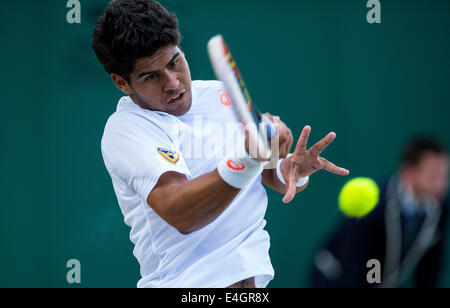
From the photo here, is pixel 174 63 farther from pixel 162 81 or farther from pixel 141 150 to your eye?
pixel 141 150

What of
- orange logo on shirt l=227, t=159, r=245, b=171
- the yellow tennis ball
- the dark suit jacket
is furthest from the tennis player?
the yellow tennis ball

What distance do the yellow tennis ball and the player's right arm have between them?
149 cm

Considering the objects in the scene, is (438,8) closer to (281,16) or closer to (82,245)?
(281,16)

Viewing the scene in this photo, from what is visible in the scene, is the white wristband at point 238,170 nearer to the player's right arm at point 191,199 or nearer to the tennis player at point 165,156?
the player's right arm at point 191,199

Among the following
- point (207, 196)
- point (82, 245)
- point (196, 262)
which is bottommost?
point (82, 245)

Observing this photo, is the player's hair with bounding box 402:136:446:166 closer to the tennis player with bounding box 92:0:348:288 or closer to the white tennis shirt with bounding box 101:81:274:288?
the tennis player with bounding box 92:0:348:288

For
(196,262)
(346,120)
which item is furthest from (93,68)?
(196,262)

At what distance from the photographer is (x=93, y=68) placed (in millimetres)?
3943

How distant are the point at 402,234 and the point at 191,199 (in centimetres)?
154

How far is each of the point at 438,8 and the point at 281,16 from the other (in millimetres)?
1174

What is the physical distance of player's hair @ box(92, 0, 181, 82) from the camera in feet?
6.70

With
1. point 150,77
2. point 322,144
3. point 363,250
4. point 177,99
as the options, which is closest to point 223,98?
point 177,99

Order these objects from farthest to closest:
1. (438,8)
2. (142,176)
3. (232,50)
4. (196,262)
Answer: (438,8) → (232,50) → (196,262) → (142,176)

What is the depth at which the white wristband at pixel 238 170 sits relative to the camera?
1.75 metres
